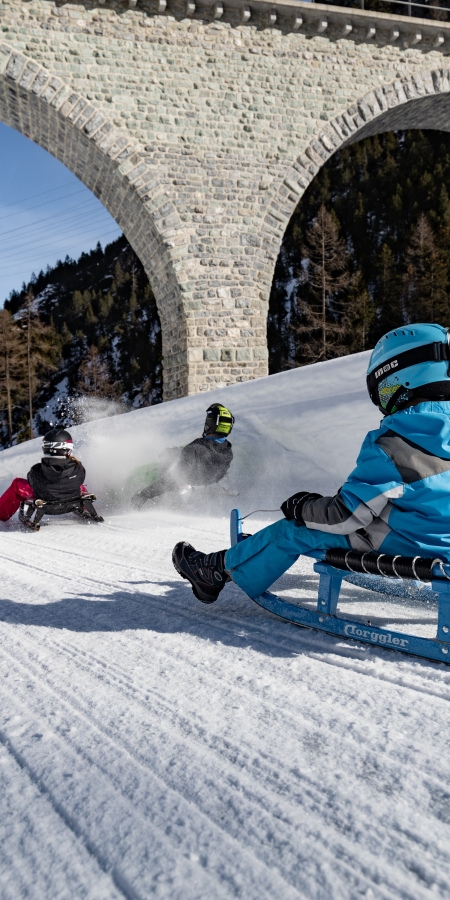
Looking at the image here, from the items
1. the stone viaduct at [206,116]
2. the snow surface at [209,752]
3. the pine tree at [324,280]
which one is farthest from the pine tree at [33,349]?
the snow surface at [209,752]

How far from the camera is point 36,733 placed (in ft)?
4.58

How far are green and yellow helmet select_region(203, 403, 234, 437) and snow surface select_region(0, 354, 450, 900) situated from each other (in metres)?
2.51

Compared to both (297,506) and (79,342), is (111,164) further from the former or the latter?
(79,342)

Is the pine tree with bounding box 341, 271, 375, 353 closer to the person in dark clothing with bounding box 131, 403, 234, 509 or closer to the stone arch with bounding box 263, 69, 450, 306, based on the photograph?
the stone arch with bounding box 263, 69, 450, 306

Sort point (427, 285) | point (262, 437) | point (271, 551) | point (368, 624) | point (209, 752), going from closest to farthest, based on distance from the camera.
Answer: point (209, 752) → point (368, 624) → point (271, 551) → point (262, 437) → point (427, 285)

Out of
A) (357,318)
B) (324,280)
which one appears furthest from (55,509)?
(357,318)

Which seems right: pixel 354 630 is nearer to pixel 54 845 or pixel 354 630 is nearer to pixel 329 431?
pixel 54 845

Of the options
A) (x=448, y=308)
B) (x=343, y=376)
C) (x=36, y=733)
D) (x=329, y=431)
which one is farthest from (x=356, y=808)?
(x=448, y=308)

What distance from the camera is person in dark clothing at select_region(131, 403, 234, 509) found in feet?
17.5

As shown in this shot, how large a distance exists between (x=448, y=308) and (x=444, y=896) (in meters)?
38.9

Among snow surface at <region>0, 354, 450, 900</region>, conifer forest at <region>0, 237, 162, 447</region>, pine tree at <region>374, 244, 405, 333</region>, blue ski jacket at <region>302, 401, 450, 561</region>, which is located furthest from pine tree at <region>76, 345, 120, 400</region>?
blue ski jacket at <region>302, 401, 450, 561</region>

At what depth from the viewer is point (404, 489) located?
1.81 meters

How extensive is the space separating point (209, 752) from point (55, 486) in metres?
4.10

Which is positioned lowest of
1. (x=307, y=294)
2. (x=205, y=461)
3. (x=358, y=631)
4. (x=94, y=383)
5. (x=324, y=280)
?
(x=358, y=631)
